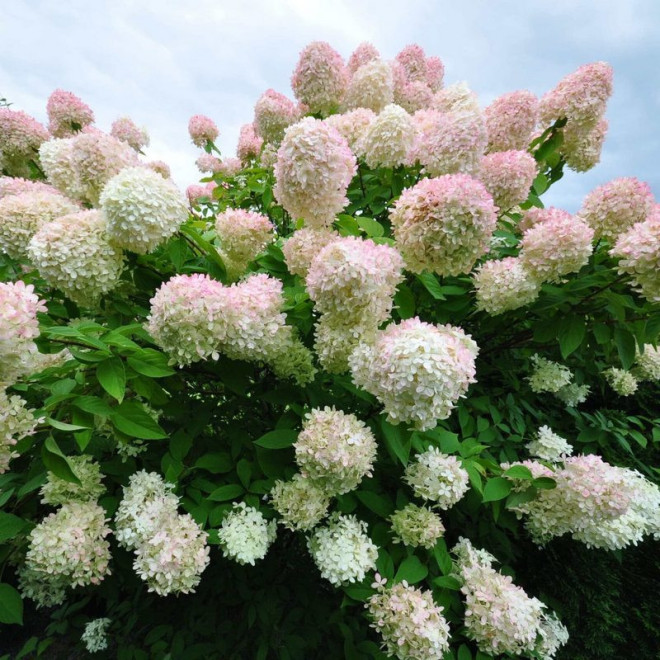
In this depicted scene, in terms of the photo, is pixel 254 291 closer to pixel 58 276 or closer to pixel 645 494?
pixel 58 276

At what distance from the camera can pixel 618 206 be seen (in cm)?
209

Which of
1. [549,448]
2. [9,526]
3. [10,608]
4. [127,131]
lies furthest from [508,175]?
[127,131]

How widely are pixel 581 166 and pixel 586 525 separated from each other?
2088 millimetres

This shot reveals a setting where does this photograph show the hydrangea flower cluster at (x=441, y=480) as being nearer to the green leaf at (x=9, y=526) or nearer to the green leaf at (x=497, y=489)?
the green leaf at (x=497, y=489)

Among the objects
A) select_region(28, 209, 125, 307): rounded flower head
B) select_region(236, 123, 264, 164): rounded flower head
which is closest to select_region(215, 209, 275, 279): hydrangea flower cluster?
select_region(28, 209, 125, 307): rounded flower head

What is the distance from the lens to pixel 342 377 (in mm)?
1948

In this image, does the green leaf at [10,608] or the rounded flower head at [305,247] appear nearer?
the green leaf at [10,608]

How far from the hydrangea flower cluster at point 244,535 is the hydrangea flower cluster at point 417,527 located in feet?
1.81

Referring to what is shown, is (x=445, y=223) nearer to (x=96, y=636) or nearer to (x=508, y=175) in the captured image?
(x=508, y=175)

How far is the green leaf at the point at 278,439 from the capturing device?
1.71 meters

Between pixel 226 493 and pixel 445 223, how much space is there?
4.42 ft

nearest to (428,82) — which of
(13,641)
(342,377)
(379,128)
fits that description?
(379,128)

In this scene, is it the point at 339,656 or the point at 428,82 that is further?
the point at 428,82

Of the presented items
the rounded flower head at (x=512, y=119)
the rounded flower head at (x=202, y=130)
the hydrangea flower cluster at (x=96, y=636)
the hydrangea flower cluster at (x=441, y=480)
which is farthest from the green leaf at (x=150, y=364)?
the rounded flower head at (x=202, y=130)
